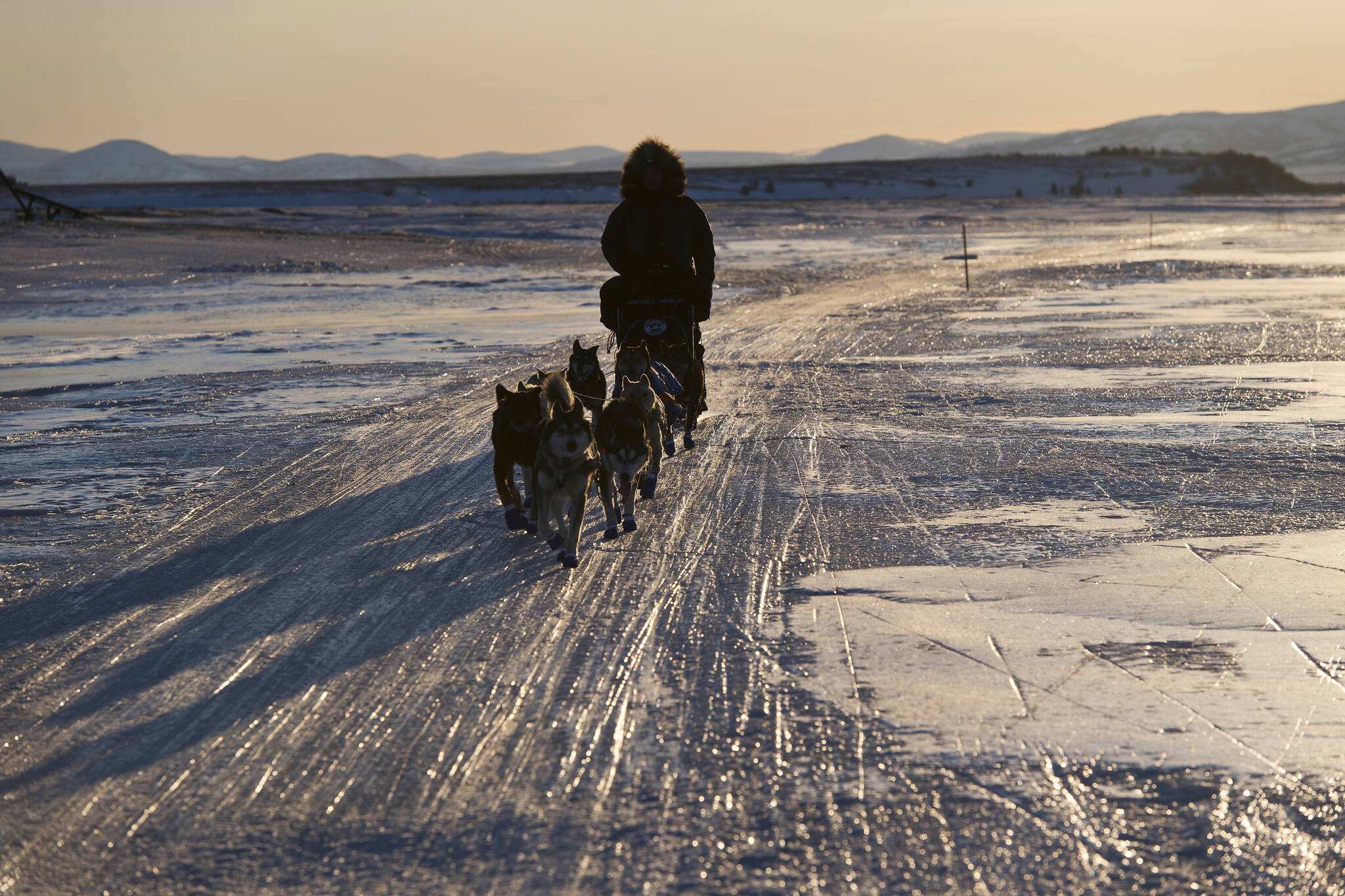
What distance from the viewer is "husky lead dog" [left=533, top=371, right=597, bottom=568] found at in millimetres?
5637

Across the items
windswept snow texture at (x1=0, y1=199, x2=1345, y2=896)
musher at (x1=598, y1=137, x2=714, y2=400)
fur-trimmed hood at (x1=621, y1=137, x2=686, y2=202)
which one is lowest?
windswept snow texture at (x1=0, y1=199, x2=1345, y2=896)

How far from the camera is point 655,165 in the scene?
8688 millimetres

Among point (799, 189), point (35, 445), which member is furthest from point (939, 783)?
point (799, 189)

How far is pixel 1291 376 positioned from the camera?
35.9ft

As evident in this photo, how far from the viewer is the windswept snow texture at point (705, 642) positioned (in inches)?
127

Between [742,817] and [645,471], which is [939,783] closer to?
[742,817]

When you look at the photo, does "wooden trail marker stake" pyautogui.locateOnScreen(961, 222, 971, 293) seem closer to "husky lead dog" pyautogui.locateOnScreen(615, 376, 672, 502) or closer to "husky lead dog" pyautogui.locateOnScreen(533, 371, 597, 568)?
"husky lead dog" pyautogui.locateOnScreen(615, 376, 672, 502)

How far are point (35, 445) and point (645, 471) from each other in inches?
184

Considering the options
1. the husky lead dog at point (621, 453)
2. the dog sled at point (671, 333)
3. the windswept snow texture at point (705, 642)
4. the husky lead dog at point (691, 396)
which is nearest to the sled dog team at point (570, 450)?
the husky lead dog at point (621, 453)

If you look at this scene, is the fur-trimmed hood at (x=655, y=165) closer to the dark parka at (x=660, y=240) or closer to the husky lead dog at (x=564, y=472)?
the dark parka at (x=660, y=240)

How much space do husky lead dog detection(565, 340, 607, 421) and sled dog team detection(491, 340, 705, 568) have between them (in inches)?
0.6

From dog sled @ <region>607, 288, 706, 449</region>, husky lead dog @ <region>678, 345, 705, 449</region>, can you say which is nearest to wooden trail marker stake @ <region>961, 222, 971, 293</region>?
dog sled @ <region>607, 288, 706, 449</region>

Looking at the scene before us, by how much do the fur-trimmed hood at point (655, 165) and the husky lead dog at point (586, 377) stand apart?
162cm

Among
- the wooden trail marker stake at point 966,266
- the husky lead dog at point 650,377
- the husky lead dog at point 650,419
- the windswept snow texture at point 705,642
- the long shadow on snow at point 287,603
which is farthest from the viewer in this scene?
the wooden trail marker stake at point 966,266
